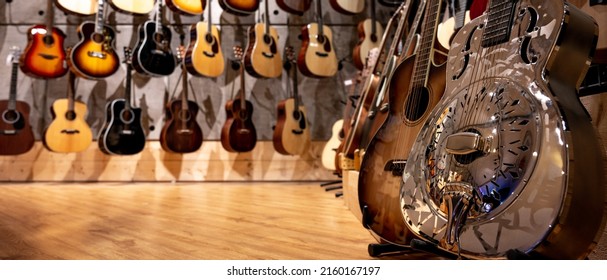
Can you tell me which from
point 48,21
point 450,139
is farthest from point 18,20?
point 450,139

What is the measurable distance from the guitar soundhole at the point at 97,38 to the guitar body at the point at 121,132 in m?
0.49

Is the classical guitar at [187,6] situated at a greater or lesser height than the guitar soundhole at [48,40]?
greater

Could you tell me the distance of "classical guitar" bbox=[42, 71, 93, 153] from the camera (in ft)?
10.2

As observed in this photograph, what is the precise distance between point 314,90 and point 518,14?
3.04 metres

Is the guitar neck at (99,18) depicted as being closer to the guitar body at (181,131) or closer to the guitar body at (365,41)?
the guitar body at (181,131)

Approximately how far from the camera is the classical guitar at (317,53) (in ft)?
10.9

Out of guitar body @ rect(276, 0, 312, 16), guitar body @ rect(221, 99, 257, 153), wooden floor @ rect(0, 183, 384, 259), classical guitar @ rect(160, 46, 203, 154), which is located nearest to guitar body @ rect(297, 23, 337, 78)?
guitar body @ rect(276, 0, 312, 16)

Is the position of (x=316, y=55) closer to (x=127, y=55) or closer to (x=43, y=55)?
(x=127, y=55)

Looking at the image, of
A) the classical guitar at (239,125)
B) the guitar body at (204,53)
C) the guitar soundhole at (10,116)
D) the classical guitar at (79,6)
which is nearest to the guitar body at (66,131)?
the guitar soundhole at (10,116)

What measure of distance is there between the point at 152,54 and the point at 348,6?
1690 mm

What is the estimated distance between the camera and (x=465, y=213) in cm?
66

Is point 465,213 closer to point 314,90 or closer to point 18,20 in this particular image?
point 314,90

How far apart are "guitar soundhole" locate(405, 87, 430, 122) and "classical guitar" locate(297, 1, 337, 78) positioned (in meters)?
2.34

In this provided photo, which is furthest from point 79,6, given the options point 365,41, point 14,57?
point 365,41
